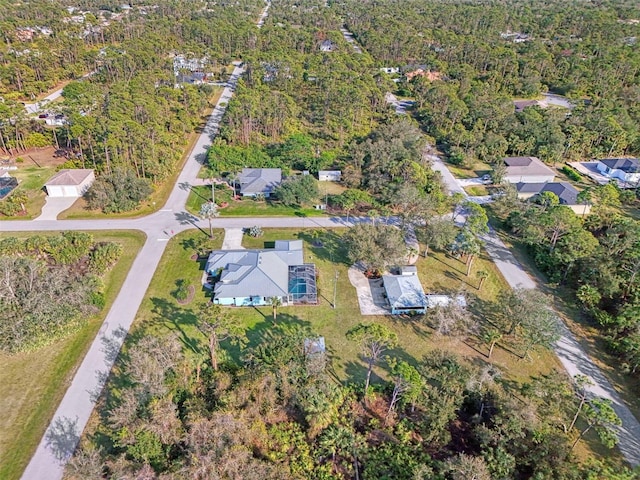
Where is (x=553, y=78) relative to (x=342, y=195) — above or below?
above

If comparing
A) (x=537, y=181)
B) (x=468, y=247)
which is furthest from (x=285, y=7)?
(x=468, y=247)

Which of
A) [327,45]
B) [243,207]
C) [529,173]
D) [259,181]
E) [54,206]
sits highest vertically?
[327,45]

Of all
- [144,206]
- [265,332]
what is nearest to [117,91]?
[144,206]

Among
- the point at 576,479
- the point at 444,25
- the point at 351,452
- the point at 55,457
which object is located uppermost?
the point at 444,25

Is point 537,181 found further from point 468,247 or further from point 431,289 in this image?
point 431,289

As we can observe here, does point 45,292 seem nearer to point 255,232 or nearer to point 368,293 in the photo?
point 255,232

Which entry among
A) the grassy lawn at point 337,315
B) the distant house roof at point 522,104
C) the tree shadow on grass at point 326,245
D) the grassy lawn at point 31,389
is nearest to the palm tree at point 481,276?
the grassy lawn at point 337,315
